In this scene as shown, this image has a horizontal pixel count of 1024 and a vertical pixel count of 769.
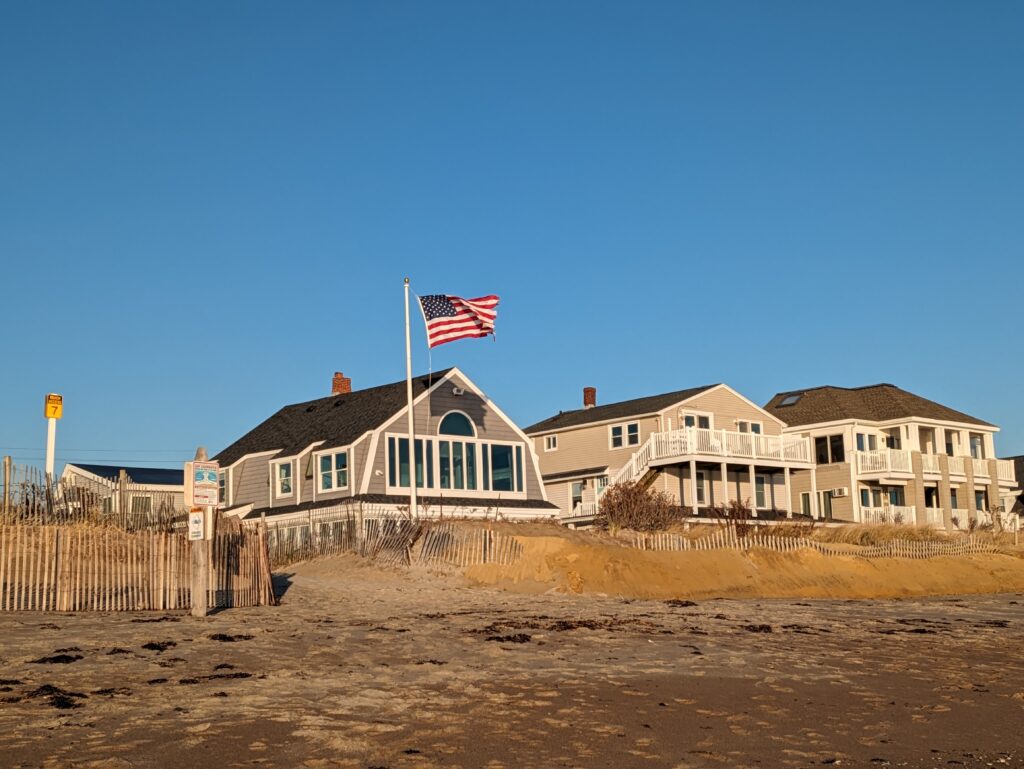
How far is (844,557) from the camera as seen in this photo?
35.2 metres

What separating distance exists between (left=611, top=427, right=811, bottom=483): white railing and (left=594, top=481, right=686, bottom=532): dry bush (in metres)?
3.17

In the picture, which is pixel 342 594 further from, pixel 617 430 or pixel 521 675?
pixel 617 430

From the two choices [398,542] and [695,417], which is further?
[695,417]

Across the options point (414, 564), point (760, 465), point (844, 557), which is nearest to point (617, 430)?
point (760, 465)

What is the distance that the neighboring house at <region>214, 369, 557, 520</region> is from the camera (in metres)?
41.7

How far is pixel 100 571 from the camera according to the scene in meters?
21.3

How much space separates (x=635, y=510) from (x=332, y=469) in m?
10.7

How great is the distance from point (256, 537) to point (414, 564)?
276 inches

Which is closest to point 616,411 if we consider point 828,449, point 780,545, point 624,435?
point 624,435

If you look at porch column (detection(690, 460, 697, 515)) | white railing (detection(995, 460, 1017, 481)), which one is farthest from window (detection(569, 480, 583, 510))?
white railing (detection(995, 460, 1017, 481))

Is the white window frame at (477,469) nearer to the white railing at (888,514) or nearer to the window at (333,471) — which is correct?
the window at (333,471)

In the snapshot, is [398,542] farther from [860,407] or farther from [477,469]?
[860,407]

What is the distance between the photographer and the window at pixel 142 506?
27109 mm

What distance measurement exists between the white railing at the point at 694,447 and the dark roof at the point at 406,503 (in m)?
5.72
